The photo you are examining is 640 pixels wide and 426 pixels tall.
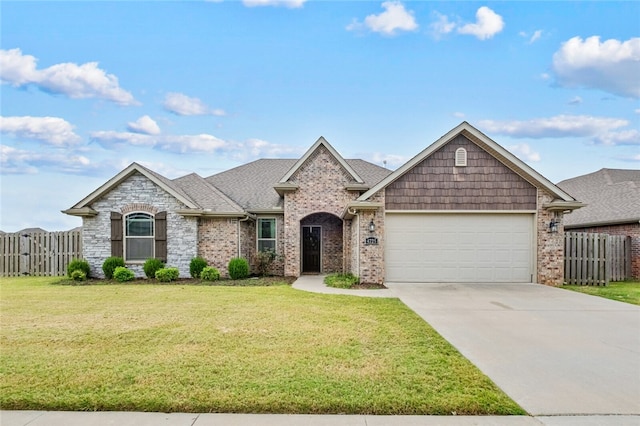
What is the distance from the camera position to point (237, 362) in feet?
17.2

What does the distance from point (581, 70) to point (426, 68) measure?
17.6 feet

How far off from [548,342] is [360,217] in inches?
313

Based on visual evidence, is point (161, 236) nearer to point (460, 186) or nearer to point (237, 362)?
point (460, 186)

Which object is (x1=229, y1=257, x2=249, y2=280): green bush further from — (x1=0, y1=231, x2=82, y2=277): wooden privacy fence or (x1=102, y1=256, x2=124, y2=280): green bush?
(x1=0, y1=231, x2=82, y2=277): wooden privacy fence

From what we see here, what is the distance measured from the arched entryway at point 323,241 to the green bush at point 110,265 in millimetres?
7591

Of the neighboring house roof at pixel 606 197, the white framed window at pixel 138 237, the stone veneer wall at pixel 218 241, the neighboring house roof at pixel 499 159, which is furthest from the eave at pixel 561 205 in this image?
the white framed window at pixel 138 237

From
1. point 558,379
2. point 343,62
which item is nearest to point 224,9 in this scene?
point 343,62

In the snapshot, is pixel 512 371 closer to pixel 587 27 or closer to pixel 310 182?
pixel 310 182

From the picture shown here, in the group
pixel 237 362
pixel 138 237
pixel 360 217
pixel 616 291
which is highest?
pixel 360 217

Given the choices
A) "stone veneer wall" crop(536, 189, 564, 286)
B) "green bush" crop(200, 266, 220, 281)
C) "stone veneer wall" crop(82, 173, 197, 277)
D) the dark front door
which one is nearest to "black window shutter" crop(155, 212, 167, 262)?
"stone veneer wall" crop(82, 173, 197, 277)

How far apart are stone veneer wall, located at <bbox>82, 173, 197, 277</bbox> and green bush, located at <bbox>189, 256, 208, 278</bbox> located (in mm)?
392

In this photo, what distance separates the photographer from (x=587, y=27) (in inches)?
575

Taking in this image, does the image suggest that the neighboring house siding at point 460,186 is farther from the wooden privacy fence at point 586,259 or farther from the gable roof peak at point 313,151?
the gable roof peak at point 313,151

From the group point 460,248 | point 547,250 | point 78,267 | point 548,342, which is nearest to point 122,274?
point 78,267
